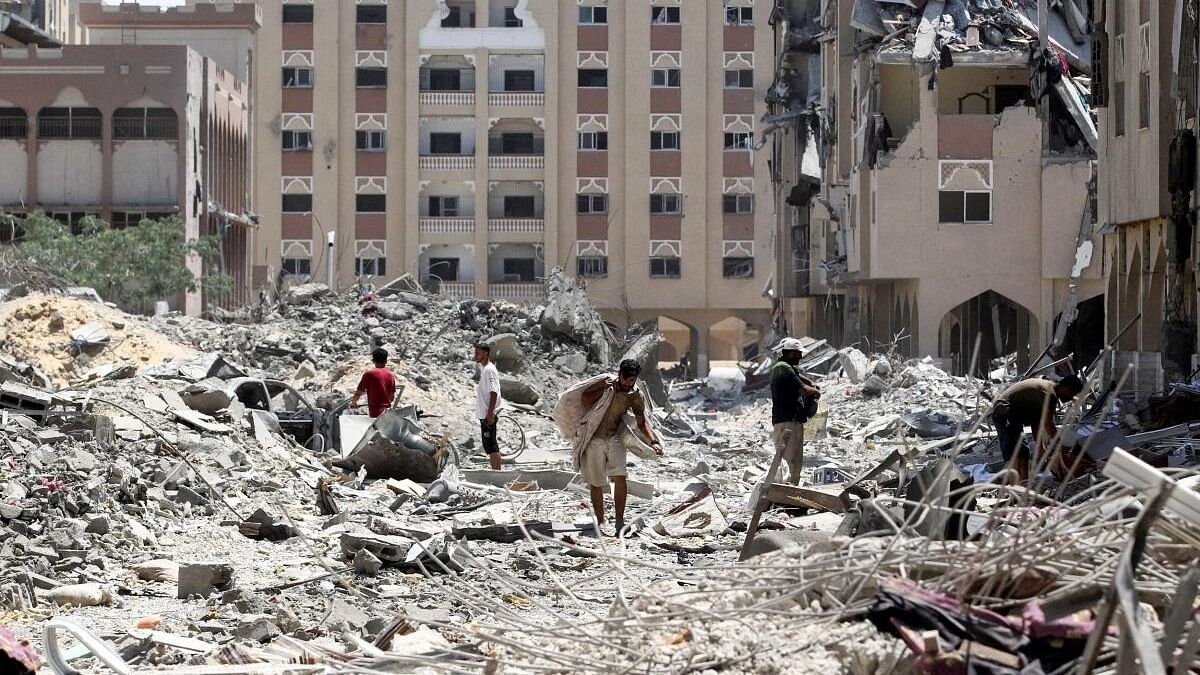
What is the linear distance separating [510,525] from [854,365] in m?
21.5

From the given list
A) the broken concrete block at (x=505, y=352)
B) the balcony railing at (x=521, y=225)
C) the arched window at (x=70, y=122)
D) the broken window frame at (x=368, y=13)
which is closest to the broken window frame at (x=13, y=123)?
the arched window at (x=70, y=122)

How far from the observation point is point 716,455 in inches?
930

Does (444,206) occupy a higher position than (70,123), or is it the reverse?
(70,123)

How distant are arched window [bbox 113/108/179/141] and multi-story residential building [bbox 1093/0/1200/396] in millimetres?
34803

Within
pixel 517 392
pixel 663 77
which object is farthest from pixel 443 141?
pixel 517 392

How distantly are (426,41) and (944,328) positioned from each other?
32.2 m

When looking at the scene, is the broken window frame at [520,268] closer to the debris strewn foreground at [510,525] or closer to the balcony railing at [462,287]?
the balcony railing at [462,287]

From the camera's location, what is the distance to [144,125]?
52.7 meters

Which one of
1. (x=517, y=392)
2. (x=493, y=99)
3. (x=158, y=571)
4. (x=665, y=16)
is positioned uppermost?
(x=665, y=16)

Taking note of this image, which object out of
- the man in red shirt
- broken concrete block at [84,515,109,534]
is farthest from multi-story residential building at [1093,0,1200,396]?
broken concrete block at [84,515,109,534]

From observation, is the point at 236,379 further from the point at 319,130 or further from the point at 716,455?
the point at 319,130

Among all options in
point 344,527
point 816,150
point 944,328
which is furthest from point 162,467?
point 816,150

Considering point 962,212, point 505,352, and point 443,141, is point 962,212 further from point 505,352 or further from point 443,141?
point 443,141

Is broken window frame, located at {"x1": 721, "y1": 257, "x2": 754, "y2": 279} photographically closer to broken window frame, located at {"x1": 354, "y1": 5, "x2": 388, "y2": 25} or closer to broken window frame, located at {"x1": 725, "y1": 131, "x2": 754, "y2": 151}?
broken window frame, located at {"x1": 725, "y1": 131, "x2": 754, "y2": 151}
